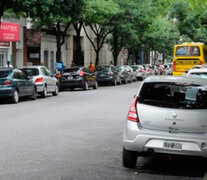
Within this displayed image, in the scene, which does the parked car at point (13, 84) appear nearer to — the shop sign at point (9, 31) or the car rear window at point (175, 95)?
the shop sign at point (9, 31)

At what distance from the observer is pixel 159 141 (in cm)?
788

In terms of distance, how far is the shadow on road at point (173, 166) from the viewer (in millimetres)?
8188

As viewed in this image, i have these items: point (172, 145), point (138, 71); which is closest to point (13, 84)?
point (172, 145)

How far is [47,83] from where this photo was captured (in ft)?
84.6

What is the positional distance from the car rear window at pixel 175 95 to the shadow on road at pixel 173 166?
801mm

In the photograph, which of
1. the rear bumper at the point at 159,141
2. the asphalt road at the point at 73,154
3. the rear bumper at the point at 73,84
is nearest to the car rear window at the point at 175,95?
the rear bumper at the point at 159,141

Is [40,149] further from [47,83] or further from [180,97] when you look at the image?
[47,83]

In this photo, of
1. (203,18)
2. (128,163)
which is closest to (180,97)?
(128,163)

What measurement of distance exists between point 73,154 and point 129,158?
1.57 m

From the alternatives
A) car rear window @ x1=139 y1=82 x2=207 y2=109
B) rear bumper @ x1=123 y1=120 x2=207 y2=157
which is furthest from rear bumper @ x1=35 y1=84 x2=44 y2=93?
rear bumper @ x1=123 y1=120 x2=207 y2=157

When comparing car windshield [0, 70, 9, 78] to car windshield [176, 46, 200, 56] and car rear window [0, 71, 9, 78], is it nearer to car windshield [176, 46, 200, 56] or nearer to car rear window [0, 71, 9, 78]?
car rear window [0, 71, 9, 78]

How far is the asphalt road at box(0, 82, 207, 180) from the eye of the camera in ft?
25.9

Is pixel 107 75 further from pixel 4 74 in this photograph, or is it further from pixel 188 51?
pixel 4 74

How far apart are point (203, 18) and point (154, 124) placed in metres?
31.0
